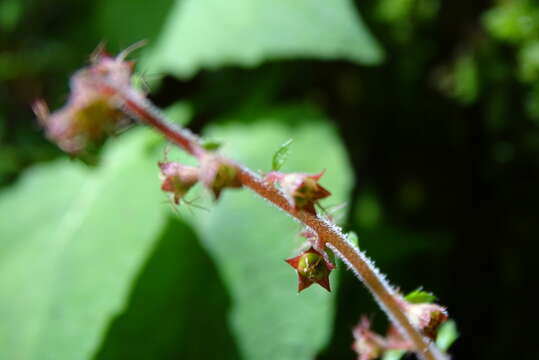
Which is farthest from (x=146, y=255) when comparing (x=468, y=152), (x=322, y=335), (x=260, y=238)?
(x=468, y=152)

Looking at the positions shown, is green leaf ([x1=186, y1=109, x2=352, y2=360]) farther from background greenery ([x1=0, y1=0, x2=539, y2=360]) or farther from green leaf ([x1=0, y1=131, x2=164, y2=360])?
green leaf ([x1=0, y1=131, x2=164, y2=360])

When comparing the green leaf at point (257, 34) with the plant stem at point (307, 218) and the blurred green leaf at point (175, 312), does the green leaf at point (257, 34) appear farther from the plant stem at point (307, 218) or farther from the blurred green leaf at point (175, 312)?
the plant stem at point (307, 218)

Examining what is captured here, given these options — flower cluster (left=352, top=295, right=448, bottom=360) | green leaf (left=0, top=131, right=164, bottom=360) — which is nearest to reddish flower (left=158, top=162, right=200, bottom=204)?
flower cluster (left=352, top=295, right=448, bottom=360)

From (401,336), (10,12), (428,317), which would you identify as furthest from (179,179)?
(10,12)

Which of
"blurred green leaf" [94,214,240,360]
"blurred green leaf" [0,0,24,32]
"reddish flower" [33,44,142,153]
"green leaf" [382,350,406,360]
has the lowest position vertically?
"blurred green leaf" [94,214,240,360]

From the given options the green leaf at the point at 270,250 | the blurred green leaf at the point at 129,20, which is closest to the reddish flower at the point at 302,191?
the green leaf at the point at 270,250

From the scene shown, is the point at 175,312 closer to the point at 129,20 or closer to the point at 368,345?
the point at 368,345
